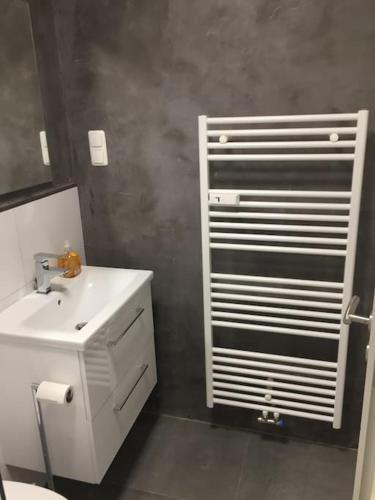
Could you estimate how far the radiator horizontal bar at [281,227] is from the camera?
5.20 feet

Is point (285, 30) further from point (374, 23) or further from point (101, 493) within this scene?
point (101, 493)

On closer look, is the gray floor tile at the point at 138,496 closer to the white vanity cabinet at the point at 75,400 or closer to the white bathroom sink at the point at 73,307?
the white vanity cabinet at the point at 75,400

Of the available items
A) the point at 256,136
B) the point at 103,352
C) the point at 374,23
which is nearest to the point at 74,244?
the point at 103,352

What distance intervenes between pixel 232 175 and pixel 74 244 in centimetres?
80

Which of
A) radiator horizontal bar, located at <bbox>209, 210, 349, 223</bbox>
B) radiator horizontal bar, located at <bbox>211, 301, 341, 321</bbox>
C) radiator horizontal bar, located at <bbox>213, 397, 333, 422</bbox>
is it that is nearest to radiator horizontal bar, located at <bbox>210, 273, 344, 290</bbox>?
radiator horizontal bar, located at <bbox>211, 301, 341, 321</bbox>

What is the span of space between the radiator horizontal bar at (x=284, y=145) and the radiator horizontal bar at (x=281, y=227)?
11.6 inches

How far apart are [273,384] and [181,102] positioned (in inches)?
49.0

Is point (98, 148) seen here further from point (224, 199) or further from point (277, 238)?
point (277, 238)

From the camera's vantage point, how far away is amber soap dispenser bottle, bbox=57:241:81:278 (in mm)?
1804

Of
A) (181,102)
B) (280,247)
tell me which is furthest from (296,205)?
(181,102)

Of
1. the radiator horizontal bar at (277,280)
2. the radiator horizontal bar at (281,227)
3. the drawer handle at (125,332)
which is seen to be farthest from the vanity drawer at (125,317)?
the radiator horizontal bar at (281,227)

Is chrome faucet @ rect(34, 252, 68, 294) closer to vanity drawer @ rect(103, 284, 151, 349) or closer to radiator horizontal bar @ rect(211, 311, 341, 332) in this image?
vanity drawer @ rect(103, 284, 151, 349)

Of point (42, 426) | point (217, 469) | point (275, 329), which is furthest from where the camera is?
point (217, 469)

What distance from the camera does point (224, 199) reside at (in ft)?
5.49
